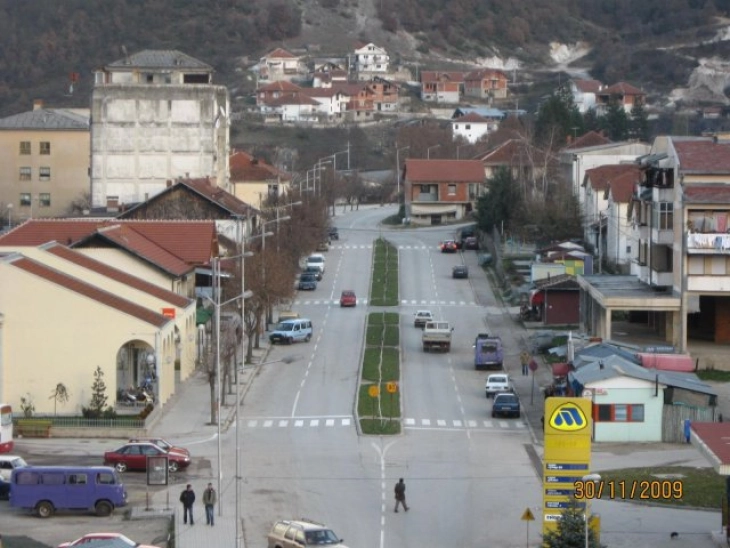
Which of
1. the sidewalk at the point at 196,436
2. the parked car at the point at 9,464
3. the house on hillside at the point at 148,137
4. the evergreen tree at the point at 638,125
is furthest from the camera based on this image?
the evergreen tree at the point at 638,125

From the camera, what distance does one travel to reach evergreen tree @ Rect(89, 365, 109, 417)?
5378cm

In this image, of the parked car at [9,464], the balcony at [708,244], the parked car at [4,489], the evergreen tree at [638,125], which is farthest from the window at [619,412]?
the evergreen tree at [638,125]

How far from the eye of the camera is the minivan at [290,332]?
70.7 meters

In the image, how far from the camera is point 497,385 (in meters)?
59.0

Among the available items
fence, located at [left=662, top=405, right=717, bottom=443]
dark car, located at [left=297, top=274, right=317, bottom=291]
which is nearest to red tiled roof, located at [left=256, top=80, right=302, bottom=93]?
dark car, located at [left=297, top=274, right=317, bottom=291]

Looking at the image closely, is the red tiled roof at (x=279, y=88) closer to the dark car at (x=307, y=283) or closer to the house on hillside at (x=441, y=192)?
the house on hillside at (x=441, y=192)

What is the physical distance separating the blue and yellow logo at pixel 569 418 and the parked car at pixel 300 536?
5387mm

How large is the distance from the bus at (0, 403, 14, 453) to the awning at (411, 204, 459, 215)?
73.8 m

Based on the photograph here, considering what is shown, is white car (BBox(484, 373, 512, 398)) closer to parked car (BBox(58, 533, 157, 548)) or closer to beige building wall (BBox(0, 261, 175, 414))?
beige building wall (BBox(0, 261, 175, 414))

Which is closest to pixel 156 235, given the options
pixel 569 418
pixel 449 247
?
pixel 449 247

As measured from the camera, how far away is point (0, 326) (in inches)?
2172

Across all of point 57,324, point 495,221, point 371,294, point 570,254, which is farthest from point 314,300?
point 57,324

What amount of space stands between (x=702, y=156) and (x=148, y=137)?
53345 millimetres

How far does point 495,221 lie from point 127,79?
96.4 ft
